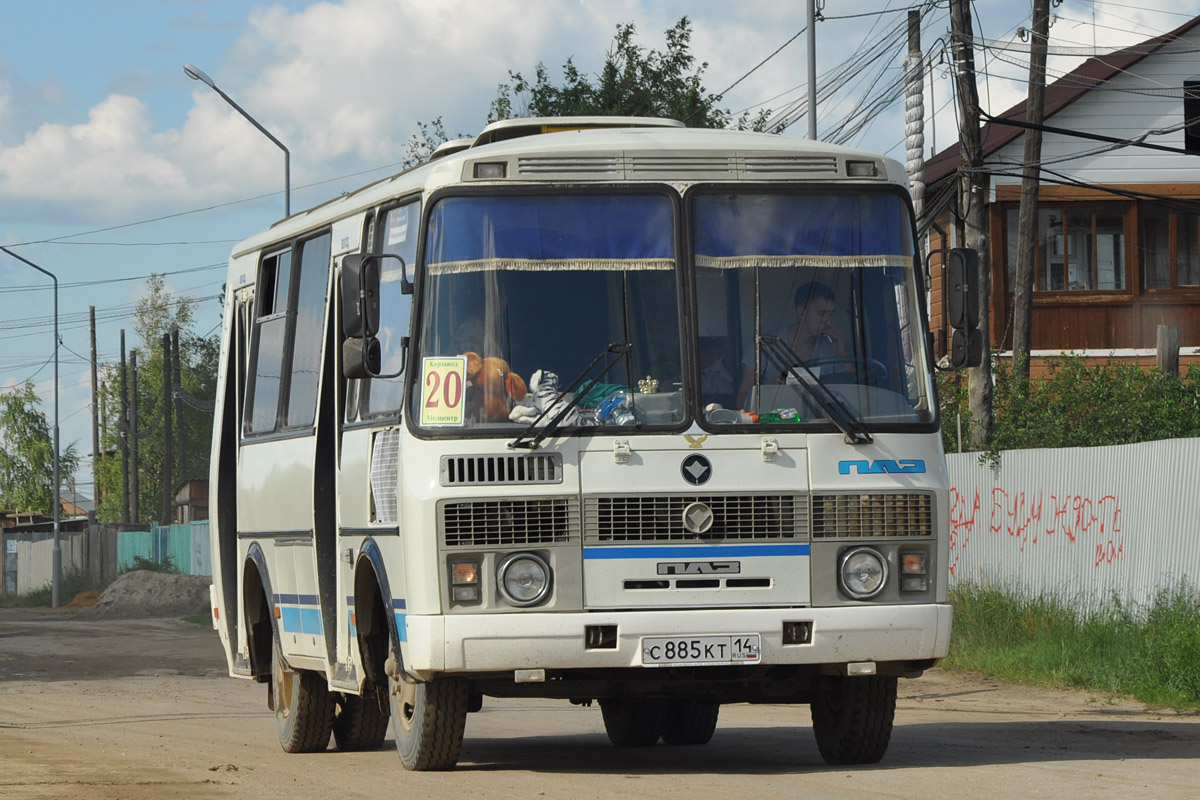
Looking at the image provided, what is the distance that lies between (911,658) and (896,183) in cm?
235

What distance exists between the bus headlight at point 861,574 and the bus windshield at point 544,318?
1.04 m

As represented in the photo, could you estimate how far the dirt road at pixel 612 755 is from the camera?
9539mm

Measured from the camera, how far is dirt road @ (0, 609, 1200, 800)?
9.54 metres

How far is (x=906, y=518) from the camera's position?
9.75 metres

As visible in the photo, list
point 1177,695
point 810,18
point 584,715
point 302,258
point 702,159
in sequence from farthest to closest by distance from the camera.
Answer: point 810,18, point 584,715, point 1177,695, point 302,258, point 702,159

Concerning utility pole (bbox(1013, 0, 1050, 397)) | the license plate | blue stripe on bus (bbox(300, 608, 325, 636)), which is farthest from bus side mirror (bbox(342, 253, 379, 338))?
utility pole (bbox(1013, 0, 1050, 397))

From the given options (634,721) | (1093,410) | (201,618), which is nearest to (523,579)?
(634,721)

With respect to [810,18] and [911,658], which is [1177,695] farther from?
[810,18]

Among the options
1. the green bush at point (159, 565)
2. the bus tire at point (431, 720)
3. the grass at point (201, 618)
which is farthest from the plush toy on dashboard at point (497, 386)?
the green bush at point (159, 565)

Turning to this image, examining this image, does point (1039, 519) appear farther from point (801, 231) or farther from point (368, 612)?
point (368, 612)

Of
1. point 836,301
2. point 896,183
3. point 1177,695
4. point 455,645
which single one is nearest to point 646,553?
point 455,645

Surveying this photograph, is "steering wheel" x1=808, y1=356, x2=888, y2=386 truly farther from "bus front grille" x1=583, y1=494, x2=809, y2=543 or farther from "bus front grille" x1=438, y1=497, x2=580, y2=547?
"bus front grille" x1=438, y1=497, x2=580, y2=547

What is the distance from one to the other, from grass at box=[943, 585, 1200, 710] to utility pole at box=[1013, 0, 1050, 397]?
20.3 ft

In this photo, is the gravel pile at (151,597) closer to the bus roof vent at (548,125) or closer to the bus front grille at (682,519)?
the bus roof vent at (548,125)
